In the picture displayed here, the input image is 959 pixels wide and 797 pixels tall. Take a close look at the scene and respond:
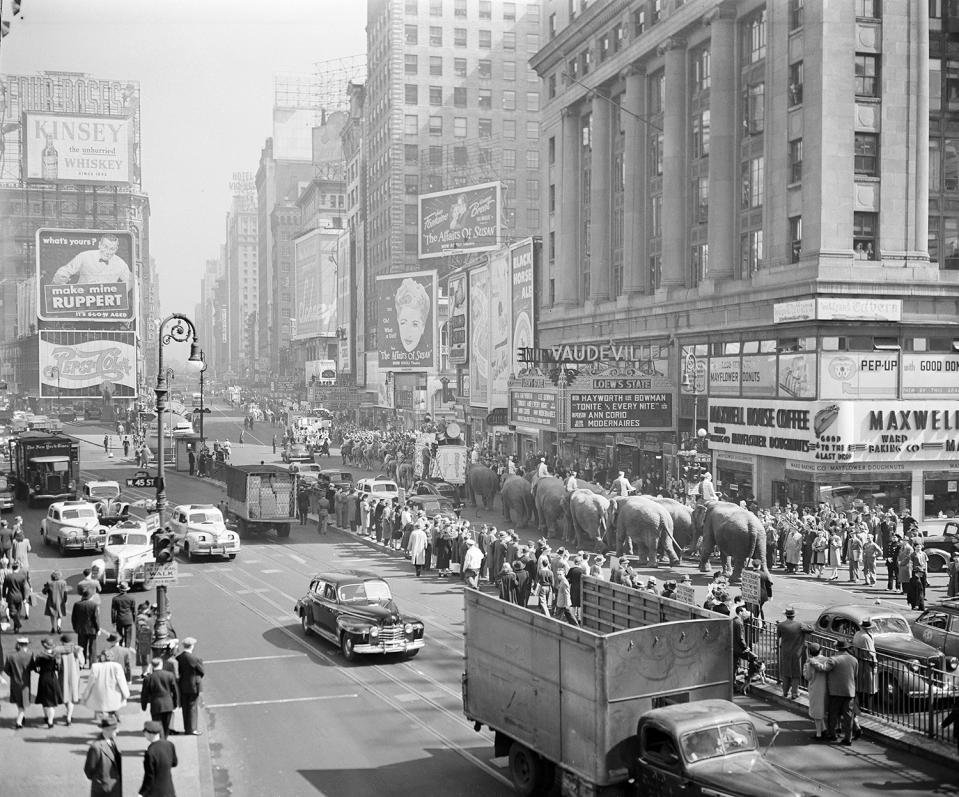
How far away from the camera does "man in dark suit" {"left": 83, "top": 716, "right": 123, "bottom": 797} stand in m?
12.0

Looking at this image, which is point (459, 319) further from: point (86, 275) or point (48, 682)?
point (48, 682)

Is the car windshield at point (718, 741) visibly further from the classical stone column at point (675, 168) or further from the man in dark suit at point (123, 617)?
the classical stone column at point (675, 168)

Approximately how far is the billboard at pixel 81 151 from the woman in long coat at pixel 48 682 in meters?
85.4

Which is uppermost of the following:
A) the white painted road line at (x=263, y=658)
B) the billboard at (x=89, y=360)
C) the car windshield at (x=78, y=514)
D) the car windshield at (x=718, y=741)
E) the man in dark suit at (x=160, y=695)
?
the billboard at (x=89, y=360)

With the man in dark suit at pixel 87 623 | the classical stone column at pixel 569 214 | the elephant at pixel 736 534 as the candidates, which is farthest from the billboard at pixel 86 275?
the man in dark suit at pixel 87 623

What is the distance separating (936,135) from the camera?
42.5m

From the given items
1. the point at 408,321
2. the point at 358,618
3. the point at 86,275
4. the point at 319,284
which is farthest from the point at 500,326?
the point at 319,284

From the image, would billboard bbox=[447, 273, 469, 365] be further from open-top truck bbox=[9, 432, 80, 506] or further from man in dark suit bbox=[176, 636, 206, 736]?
man in dark suit bbox=[176, 636, 206, 736]

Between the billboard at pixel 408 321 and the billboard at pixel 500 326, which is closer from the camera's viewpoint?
the billboard at pixel 500 326

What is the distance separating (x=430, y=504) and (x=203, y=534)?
10.2m

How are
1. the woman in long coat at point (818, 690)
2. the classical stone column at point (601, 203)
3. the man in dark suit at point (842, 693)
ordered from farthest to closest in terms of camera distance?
the classical stone column at point (601, 203)
the woman in long coat at point (818, 690)
the man in dark suit at point (842, 693)

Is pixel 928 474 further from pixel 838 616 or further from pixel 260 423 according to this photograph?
pixel 260 423

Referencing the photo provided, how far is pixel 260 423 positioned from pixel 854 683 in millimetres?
103584

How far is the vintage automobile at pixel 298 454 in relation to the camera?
63.3 m
